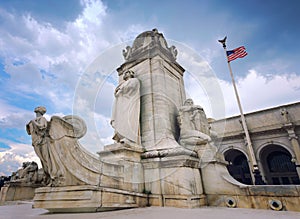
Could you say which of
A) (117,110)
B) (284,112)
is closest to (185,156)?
(117,110)

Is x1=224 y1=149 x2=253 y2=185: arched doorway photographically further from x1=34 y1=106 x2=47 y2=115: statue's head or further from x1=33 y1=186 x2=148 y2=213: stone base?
x1=34 y1=106 x2=47 y2=115: statue's head

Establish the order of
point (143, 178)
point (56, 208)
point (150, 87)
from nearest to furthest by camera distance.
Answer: point (56, 208), point (143, 178), point (150, 87)

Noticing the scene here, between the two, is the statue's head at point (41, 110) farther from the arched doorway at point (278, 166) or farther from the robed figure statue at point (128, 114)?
the arched doorway at point (278, 166)

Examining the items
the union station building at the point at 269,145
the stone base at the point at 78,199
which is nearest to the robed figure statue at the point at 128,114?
the stone base at the point at 78,199

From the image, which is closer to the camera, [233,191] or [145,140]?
[233,191]

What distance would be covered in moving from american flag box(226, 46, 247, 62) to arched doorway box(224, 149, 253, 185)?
18.3 m

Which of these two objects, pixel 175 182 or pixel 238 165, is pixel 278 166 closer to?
pixel 238 165

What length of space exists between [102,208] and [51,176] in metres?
1.39

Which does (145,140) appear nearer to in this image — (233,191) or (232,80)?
(233,191)

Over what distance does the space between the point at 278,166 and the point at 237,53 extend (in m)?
20.4

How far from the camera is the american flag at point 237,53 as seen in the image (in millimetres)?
15256

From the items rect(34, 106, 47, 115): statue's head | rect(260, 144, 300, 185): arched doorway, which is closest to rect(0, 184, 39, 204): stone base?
rect(34, 106, 47, 115): statue's head

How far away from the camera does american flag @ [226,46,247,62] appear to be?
50.1 ft

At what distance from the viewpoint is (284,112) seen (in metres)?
26.2
